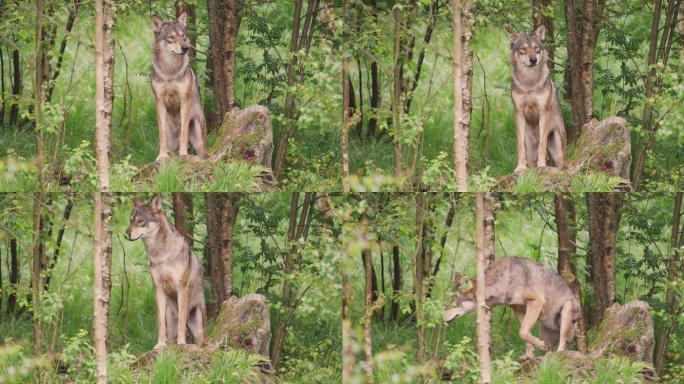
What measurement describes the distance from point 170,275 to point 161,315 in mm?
347

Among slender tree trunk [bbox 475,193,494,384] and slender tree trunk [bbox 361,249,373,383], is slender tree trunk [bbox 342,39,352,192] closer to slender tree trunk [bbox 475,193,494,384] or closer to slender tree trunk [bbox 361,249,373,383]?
slender tree trunk [bbox 361,249,373,383]

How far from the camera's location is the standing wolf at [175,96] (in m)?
11.8

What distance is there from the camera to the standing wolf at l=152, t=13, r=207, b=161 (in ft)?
38.6

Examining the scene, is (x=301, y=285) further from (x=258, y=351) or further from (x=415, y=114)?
(x=415, y=114)

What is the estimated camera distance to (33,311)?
39.9 ft

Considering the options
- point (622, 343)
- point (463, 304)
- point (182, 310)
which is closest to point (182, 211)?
point (182, 310)

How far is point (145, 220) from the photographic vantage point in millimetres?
11812

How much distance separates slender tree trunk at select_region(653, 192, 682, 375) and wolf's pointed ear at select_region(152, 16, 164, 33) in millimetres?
4462

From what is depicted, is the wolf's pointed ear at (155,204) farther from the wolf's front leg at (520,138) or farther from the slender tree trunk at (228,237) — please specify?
the wolf's front leg at (520,138)

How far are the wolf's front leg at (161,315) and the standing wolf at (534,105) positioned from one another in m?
3.07

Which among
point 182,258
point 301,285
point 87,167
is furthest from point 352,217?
point 87,167

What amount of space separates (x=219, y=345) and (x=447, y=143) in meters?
2.49

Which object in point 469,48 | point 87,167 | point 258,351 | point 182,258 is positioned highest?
point 469,48

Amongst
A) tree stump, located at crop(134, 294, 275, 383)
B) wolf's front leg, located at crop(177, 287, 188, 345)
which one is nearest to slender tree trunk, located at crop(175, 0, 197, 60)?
wolf's front leg, located at crop(177, 287, 188, 345)
